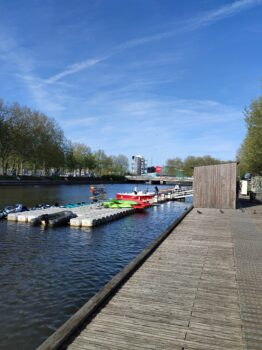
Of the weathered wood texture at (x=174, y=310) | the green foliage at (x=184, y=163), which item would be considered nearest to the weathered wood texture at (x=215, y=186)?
the weathered wood texture at (x=174, y=310)

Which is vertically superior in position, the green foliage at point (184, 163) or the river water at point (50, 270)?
the green foliage at point (184, 163)

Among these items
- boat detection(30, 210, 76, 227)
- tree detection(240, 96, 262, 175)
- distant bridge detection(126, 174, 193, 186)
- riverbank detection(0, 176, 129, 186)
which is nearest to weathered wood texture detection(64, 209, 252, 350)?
boat detection(30, 210, 76, 227)

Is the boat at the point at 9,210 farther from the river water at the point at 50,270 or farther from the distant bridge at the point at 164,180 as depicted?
the distant bridge at the point at 164,180

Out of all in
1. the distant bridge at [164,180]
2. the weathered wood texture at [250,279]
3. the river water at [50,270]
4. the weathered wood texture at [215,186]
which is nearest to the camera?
the weathered wood texture at [250,279]

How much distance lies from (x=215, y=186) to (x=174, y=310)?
25659 millimetres

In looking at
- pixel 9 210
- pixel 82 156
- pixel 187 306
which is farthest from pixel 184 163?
pixel 187 306

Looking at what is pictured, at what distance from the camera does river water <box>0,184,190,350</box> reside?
859 centimetres

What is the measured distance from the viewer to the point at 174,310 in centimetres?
734

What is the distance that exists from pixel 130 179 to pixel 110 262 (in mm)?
146041

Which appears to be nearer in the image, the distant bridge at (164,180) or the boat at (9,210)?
the boat at (9,210)

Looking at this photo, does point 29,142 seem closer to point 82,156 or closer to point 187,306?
point 82,156

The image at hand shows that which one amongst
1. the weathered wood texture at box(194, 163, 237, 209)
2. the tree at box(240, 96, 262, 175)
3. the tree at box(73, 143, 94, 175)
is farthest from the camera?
the tree at box(73, 143, 94, 175)

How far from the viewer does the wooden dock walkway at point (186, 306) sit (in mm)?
5980

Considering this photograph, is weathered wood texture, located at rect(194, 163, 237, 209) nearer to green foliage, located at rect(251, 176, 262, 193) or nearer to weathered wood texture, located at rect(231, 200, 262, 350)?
weathered wood texture, located at rect(231, 200, 262, 350)
